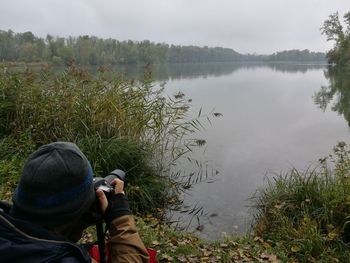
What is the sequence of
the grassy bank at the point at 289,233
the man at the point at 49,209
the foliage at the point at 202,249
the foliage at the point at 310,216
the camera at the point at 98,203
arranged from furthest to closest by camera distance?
1. the foliage at the point at 310,216
2. the grassy bank at the point at 289,233
3. the foliage at the point at 202,249
4. the camera at the point at 98,203
5. the man at the point at 49,209

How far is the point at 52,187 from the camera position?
118 cm

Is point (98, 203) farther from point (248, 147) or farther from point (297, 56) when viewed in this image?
point (297, 56)

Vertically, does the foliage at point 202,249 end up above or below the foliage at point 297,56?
below

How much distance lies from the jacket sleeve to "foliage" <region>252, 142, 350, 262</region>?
277 cm

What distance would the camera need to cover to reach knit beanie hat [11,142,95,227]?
1181 millimetres

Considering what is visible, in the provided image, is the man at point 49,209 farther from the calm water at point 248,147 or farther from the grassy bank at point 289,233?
the calm water at point 248,147

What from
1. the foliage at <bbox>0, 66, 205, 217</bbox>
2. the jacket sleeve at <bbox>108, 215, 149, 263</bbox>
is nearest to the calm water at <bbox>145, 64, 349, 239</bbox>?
the foliage at <bbox>0, 66, 205, 217</bbox>

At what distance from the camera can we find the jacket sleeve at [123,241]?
1.48 meters

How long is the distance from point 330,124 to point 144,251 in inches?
496

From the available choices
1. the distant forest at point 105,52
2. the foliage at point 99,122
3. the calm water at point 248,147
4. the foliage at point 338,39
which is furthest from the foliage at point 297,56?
the foliage at point 99,122

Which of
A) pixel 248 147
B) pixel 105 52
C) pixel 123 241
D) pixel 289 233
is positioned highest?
pixel 105 52

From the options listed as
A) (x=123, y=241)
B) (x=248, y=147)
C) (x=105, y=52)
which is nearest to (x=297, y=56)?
(x=105, y=52)

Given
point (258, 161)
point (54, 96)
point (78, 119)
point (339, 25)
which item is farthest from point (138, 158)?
point (339, 25)

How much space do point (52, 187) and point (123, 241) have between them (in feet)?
1.52
